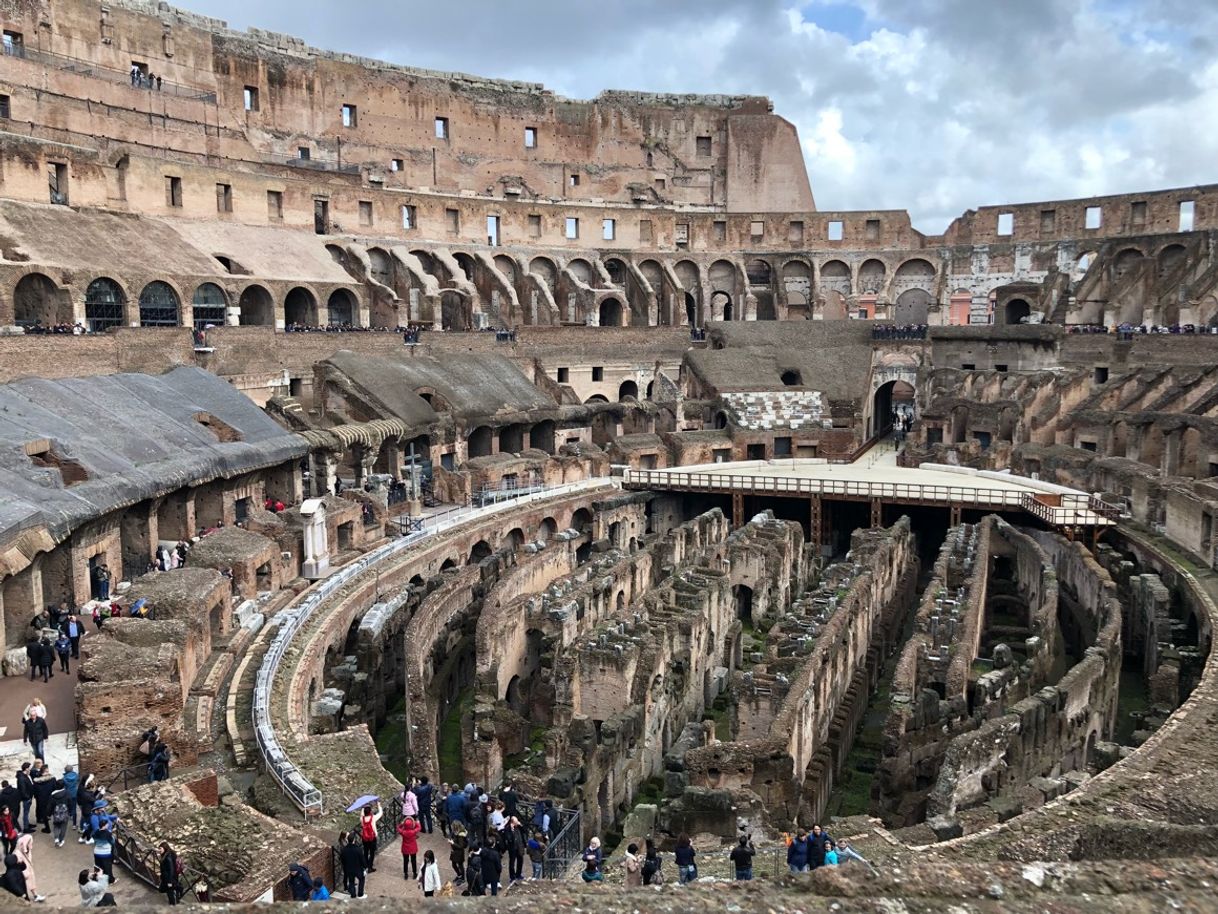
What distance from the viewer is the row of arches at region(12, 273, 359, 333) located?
98.0ft

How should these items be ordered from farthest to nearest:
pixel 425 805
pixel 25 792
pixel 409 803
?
1. pixel 425 805
2. pixel 409 803
3. pixel 25 792

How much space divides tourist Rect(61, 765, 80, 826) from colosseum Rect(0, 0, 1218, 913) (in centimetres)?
16

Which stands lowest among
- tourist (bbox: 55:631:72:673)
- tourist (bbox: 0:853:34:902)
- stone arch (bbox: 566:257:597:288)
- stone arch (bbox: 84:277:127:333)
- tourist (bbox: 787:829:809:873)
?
tourist (bbox: 787:829:809:873)

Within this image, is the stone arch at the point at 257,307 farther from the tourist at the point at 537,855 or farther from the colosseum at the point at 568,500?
the tourist at the point at 537,855

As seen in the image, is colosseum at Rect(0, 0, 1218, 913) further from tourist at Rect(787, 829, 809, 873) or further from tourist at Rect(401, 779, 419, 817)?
tourist at Rect(401, 779, 419, 817)

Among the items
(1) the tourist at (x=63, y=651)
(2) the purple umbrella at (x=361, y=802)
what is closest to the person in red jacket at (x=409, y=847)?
(2) the purple umbrella at (x=361, y=802)

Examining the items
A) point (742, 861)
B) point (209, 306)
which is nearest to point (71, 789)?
point (742, 861)

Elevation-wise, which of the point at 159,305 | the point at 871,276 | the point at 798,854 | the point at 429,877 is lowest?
the point at 429,877

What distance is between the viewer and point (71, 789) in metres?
10.9

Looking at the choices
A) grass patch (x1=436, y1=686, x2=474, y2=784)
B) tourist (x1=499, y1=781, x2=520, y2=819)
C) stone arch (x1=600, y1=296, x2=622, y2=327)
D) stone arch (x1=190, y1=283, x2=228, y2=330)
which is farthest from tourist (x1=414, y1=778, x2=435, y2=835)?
stone arch (x1=600, y1=296, x2=622, y2=327)

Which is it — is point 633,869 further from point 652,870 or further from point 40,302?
point 40,302

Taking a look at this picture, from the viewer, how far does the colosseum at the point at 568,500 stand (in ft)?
38.7

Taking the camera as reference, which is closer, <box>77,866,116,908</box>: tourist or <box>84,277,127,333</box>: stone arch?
<box>77,866,116,908</box>: tourist

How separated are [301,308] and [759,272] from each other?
1017 inches
